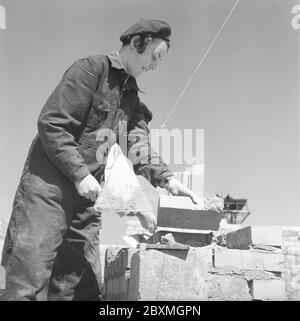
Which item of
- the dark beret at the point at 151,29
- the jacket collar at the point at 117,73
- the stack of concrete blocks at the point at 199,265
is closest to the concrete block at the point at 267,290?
the stack of concrete blocks at the point at 199,265

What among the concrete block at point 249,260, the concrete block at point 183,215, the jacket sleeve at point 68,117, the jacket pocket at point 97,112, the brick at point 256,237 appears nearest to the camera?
the jacket sleeve at point 68,117

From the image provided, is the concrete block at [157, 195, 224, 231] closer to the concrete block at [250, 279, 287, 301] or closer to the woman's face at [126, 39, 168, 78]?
the concrete block at [250, 279, 287, 301]

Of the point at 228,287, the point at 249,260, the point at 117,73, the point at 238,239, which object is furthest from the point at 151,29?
the point at 238,239

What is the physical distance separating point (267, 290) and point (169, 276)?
4.84 ft

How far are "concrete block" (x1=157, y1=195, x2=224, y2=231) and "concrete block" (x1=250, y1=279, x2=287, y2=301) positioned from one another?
5.07 feet

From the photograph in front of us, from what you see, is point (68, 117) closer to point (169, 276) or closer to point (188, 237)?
point (169, 276)

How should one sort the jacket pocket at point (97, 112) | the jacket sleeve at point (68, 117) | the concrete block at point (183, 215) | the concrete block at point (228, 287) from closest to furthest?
the jacket sleeve at point (68, 117) < the jacket pocket at point (97, 112) < the concrete block at point (228, 287) < the concrete block at point (183, 215)

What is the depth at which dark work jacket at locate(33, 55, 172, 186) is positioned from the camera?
7.80 feet

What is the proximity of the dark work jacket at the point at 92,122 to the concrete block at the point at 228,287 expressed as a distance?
1.56 m

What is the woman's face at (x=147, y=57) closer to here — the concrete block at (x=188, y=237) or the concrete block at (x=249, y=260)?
the concrete block at (x=249, y=260)

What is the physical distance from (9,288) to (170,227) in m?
3.78

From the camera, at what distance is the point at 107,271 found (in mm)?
5523

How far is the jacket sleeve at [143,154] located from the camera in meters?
2.87
